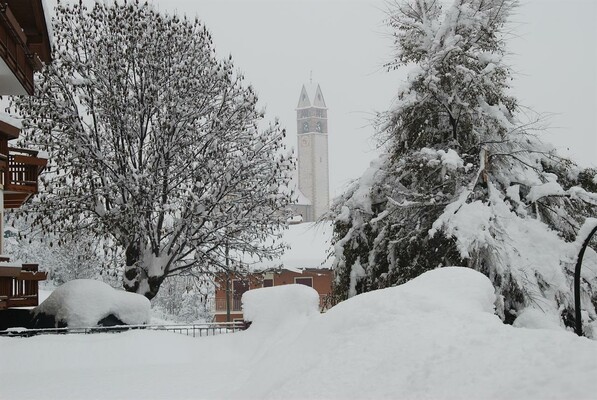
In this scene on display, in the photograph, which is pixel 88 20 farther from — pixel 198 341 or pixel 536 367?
pixel 536 367

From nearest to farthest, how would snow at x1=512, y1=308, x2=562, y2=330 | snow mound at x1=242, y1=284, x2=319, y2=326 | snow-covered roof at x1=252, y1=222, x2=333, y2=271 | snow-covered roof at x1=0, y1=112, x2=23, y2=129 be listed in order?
snow at x1=512, y1=308, x2=562, y2=330
snow mound at x1=242, y1=284, x2=319, y2=326
snow-covered roof at x1=0, y1=112, x2=23, y2=129
snow-covered roof at x1=252, y1=222, x2=333, y2=271

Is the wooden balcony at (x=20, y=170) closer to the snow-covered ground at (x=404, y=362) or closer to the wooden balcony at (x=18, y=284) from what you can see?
the wooden balcony at (x=18, y=284)

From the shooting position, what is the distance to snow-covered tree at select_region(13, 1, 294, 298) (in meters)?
26.5

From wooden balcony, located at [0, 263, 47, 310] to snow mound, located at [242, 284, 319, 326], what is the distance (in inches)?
245

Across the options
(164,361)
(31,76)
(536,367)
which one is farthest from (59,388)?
(536,367)

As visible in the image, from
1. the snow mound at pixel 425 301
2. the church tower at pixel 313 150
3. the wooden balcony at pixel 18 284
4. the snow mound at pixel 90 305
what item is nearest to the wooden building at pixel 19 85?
the wooden balcony at pixel 18 284

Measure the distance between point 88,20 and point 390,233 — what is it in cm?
1603

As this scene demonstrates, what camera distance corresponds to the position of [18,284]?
2222 centimetres

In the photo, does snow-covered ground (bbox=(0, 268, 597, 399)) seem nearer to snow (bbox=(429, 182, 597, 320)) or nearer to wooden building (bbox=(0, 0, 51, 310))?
snow (bbox=(429, 182, 597, 320))

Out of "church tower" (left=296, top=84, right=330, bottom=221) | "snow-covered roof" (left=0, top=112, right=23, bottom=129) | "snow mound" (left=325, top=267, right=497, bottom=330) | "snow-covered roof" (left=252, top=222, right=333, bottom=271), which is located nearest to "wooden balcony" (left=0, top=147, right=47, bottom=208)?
"snow-covered roof" (left=0, top=112, right=23, bottom=129)

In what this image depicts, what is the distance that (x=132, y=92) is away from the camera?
1107 inches

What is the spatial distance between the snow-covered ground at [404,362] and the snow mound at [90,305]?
20.0 feet

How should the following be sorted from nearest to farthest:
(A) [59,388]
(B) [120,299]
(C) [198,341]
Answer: (A) [59,388]
(C) [198,341]
(B) [120,299]

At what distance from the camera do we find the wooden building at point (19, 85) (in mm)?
17844
